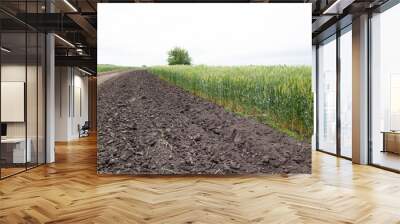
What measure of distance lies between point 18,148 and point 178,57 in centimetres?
307

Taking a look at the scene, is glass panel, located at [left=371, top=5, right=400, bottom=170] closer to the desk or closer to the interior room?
the desk

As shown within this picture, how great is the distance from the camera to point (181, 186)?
5594mm

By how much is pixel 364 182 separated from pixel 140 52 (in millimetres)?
4040

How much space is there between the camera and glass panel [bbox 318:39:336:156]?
9680 millimetres

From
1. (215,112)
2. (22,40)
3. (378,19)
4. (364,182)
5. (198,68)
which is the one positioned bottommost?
(364,182)

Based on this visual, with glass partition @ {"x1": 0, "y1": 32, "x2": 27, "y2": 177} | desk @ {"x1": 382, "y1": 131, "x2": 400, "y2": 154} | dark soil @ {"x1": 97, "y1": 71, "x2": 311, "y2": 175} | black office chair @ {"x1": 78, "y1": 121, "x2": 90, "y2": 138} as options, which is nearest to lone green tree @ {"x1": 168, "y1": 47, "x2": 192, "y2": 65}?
dark soil @ {"x1": 97, "y1": 71, "x2": 311, "y2": 175}

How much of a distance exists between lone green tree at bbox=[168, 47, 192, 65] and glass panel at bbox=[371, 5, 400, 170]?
3644 mm

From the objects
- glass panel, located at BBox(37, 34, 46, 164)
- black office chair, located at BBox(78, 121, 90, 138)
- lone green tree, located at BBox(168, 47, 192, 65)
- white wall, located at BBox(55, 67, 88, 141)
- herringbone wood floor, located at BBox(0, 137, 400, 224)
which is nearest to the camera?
herringbone wood floor, located at BBox(0, 137, 400, 224)

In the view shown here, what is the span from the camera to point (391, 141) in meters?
7.07

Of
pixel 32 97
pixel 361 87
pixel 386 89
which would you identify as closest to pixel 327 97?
pixel 361 87

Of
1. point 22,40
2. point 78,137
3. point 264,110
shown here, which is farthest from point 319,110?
point 78,137

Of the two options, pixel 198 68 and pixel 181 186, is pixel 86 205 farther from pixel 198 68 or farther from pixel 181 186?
pixel 198 68

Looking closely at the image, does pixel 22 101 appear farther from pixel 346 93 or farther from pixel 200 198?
pixel 346 93

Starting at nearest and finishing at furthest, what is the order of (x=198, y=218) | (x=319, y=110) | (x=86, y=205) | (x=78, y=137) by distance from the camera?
1. (x=198, y=218)
2. (x=86, y=205)
3. (x=319, y=110)
4. (x=78, y=137)
